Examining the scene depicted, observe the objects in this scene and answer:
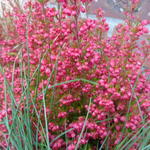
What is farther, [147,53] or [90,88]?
[147,53]

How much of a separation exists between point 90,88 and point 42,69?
250 millimetres

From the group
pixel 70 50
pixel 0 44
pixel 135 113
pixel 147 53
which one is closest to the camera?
pixel 70 50

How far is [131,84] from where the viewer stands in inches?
39.4

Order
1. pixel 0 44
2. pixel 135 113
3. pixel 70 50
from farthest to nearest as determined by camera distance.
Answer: pixel 0 44, pixel 135 113, pixel 70 50

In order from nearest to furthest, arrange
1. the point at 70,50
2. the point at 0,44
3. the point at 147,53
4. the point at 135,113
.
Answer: the point at 70,50, the point at 135,113, the point at 147,53, the point at 0,44

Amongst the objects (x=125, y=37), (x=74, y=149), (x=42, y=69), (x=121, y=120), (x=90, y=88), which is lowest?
(x=74, y=149)

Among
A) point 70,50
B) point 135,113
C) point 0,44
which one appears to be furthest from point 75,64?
point 0,44

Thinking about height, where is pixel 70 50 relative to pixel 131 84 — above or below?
above

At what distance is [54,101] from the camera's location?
3.68 feet

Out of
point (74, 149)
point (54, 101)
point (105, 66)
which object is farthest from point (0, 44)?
point (74, 149)

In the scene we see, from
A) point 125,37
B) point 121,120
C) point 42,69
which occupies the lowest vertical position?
point 121,120

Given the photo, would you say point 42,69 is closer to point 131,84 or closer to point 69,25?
point 69,25

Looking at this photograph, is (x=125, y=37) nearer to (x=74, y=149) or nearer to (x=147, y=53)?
(x=147, y=53)

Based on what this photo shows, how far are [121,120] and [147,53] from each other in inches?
16.7
